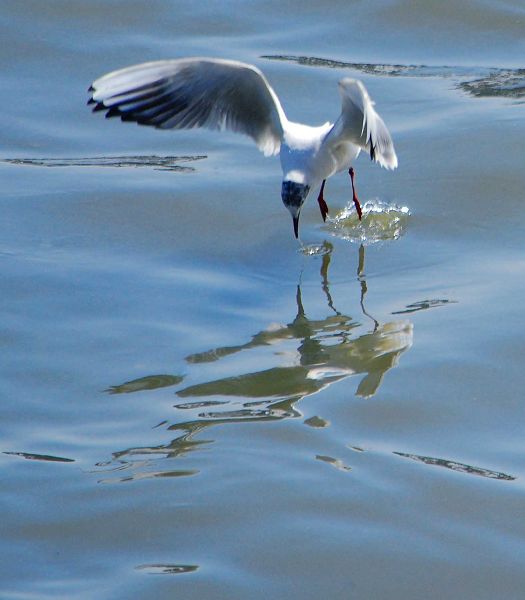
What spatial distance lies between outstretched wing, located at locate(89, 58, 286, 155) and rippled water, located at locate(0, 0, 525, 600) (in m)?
0.49

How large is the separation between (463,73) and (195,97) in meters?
3.03

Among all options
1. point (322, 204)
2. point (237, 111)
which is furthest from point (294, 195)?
point (237, 111)

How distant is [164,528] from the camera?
4.45m

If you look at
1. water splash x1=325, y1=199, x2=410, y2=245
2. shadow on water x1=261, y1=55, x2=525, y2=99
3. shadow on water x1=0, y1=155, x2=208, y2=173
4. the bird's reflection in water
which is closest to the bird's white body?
water splash x1=325, y1=199, x2=410, y2=245

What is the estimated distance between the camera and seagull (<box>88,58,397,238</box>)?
6969 millimetres

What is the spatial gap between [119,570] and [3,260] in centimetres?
312

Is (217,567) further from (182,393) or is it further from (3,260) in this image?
(3,260)

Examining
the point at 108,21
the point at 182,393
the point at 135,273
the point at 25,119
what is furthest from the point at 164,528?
the point at 108,21

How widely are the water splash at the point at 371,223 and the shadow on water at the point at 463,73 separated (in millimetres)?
1855

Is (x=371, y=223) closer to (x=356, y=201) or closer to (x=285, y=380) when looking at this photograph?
(x=356, y=201)

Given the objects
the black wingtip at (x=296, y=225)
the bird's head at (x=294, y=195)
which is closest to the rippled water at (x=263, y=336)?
the black wingtip at (x=296, y=225)

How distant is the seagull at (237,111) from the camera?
6.97 m

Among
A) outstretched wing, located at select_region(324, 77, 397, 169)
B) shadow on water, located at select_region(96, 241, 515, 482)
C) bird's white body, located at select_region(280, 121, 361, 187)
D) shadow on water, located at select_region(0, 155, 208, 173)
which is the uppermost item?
outstretched wing, located at select_region(324, 77, 397, 169)

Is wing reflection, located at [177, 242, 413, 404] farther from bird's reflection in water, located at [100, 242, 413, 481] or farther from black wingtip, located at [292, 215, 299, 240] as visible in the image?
black wingtip, located at [292, 215, 299, 240]
